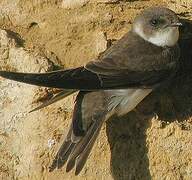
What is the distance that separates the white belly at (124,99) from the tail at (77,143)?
0.49 ft

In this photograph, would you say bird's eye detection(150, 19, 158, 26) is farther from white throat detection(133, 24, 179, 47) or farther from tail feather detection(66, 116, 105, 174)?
tail feather detection(66, 116, 105, 174)

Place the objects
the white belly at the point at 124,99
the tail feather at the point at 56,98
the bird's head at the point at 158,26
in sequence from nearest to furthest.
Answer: the tail feather at the point at 56,98 < the white belly at the point at 124,99 < the bird's head at the point at 158,26

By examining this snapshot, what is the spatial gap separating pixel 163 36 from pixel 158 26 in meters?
0.08

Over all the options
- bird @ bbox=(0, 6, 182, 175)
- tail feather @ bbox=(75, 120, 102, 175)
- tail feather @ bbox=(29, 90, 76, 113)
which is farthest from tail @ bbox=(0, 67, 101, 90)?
tail feather @ bbox=(75, 120, 102, 175)

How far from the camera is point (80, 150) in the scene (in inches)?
137

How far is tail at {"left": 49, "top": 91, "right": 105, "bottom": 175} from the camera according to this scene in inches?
135

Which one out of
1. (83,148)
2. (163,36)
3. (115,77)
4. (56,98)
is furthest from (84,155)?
(163,36)

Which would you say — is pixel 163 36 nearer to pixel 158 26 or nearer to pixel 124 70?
pixel 158 26

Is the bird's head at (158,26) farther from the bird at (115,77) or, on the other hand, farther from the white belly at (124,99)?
the white belly at (124,99)

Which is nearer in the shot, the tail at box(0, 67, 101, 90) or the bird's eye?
the tail at box(0, 67, 101, 90)

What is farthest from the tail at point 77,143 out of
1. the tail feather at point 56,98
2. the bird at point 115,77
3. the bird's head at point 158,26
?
the bird's head at point 158,26

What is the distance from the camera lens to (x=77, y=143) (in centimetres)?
354

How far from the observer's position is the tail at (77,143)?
3.43m

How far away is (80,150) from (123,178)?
0.90 feet
